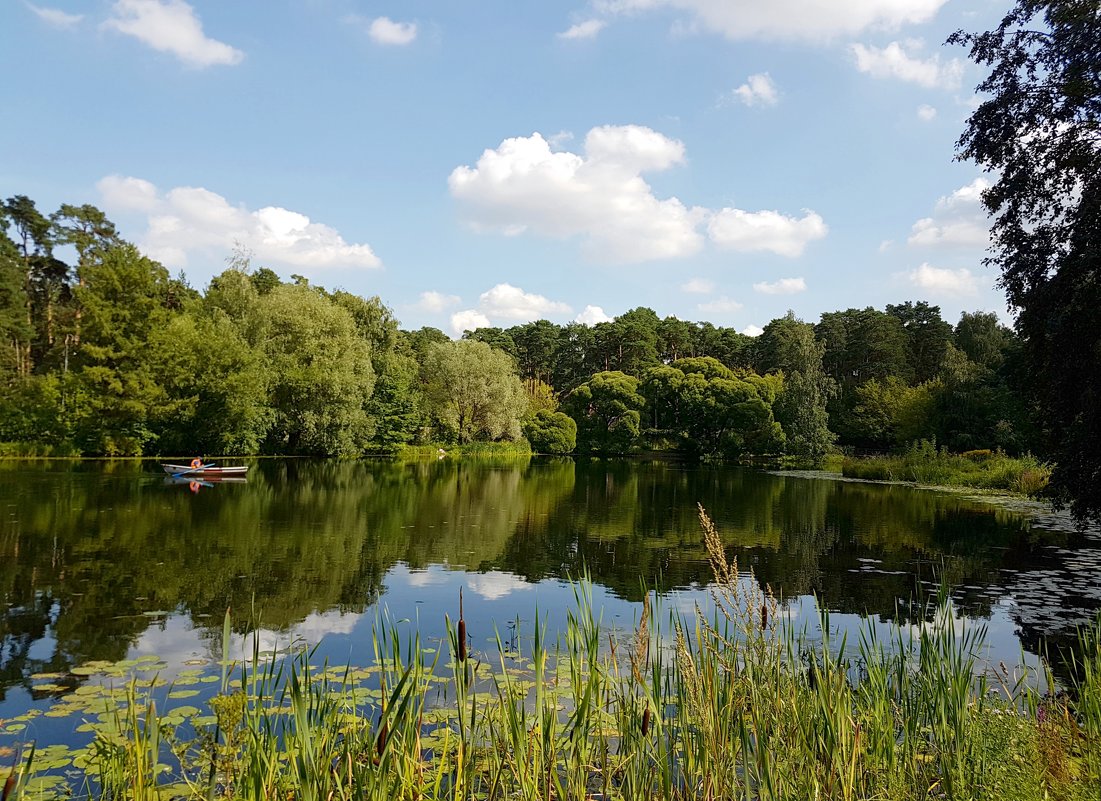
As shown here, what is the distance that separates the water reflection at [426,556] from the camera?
31.7 feet

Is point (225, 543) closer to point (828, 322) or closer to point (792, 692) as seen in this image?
point (792, 692)

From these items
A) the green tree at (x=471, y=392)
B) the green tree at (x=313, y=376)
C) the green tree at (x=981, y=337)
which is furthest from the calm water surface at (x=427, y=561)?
the green tree at (x=981, y=337)

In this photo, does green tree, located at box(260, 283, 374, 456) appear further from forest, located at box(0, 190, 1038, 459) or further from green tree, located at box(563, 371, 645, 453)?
green tree, located at box(563, 371, 645, 453)

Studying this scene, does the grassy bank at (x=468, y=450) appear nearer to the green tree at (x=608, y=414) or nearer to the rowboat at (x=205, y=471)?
the green tree at (x=608, y=414)

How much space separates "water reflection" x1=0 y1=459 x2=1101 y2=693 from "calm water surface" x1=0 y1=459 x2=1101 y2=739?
0.07m

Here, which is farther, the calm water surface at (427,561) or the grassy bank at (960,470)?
the grassy bank at (960,470)

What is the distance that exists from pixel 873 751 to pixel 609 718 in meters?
2.37

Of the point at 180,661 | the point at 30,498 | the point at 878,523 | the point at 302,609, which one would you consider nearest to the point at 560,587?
the point at 302,609

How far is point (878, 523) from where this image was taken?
2169cm

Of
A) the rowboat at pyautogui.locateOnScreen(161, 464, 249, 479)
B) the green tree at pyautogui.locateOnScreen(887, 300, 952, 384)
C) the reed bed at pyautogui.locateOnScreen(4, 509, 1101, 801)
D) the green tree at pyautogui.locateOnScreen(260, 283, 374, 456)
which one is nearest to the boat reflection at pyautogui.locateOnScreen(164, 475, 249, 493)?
the rowboat at pyautogui.locateOnScreen(161, 464, 249, 479)

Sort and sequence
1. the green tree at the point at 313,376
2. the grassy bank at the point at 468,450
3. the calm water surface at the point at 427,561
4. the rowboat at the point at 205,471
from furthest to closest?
the grassy bank at the point at 468,450
the green tree at the point at 313,376
the rowboat at the point at 205,471
the calm water surface at the point at 427,561

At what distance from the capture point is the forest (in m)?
38.2

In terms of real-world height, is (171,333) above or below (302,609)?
above

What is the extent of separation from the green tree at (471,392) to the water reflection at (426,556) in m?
28.7
